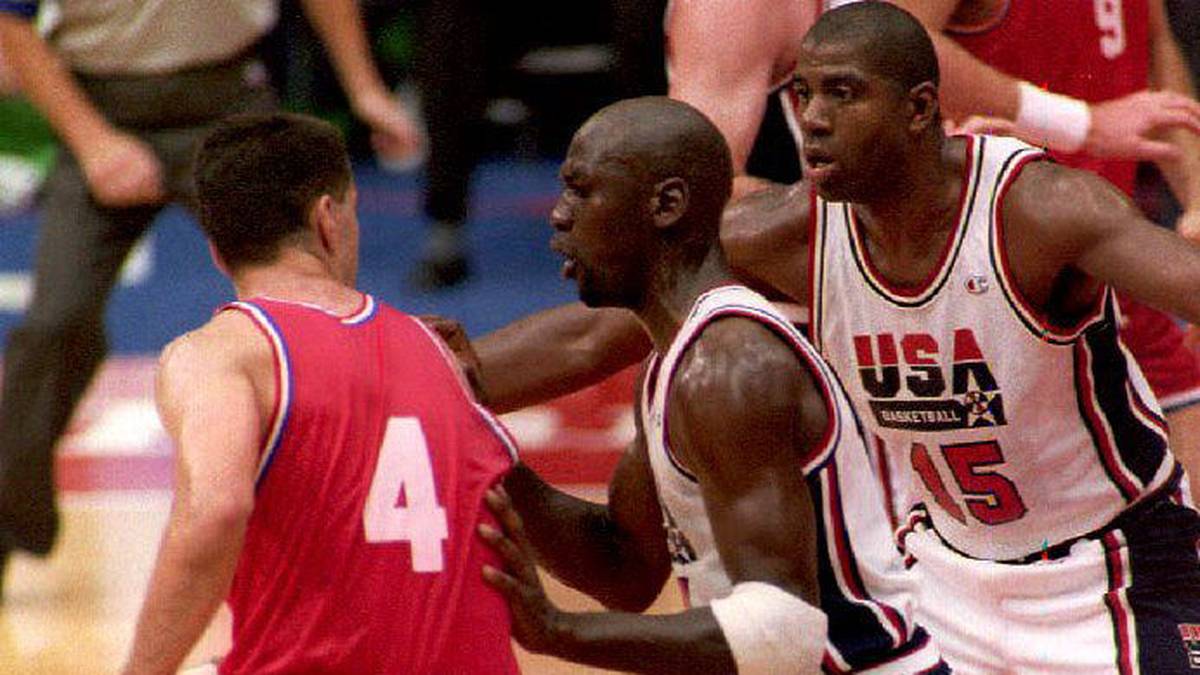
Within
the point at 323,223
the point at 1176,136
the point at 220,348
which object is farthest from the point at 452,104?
the point at 220,348

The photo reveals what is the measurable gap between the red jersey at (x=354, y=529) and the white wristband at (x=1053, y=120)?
1745 mm

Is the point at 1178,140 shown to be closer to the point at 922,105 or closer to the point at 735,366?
the point at 922,105

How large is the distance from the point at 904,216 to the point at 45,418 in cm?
293

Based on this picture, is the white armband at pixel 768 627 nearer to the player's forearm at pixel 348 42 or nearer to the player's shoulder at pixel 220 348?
the player's shoulder at pixel 220 348

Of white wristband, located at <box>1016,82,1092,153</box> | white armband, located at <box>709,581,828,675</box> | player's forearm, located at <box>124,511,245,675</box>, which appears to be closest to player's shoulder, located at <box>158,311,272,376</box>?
player's forearm, located at <box>124,511,245,675</box>

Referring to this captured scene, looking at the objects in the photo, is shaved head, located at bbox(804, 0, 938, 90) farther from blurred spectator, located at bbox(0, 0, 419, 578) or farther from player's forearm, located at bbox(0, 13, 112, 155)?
player's forearm, located at bbox(0, 13, 112, 155)

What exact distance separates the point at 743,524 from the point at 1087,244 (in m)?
0.87

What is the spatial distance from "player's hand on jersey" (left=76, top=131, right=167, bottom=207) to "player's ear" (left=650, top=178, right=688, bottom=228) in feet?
9.25

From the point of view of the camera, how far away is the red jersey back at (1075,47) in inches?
189

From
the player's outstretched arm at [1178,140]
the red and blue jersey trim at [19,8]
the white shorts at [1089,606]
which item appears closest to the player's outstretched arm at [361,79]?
the red and blue jersey trim at [19,8]

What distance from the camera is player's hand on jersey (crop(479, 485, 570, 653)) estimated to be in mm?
Answer: 3266

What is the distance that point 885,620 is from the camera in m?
3.34

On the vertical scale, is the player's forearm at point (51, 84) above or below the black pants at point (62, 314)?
above

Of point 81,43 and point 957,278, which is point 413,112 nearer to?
point 81,43
